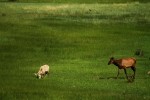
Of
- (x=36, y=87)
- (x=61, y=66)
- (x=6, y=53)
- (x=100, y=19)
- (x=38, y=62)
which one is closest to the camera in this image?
(x=36, y=87)

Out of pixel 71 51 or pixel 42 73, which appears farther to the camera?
pixel 71 51

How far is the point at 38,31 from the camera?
60406mm

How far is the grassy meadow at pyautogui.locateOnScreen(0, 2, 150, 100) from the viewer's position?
27234 millimetres

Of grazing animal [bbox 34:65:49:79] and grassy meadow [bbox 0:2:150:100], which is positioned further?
grazing animal [bbox 34:65:49:79]

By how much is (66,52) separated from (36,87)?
16.8 meters

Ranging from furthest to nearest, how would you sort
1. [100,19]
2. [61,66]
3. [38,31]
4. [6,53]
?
[100,19]
[38,31]
[6,53]
[61,66]

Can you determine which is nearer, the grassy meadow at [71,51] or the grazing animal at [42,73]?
the grassy meadow at [71,51]

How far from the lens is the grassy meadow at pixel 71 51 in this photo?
2723 centimetres

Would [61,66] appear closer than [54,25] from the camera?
Yes

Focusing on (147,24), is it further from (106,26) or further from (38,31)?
(38,31)

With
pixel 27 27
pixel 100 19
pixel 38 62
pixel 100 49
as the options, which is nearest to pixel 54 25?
pixel 27 27

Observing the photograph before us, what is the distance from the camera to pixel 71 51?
1804 inches

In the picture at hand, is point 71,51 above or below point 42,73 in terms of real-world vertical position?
below

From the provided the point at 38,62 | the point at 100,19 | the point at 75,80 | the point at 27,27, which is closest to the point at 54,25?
the point at 27,27
